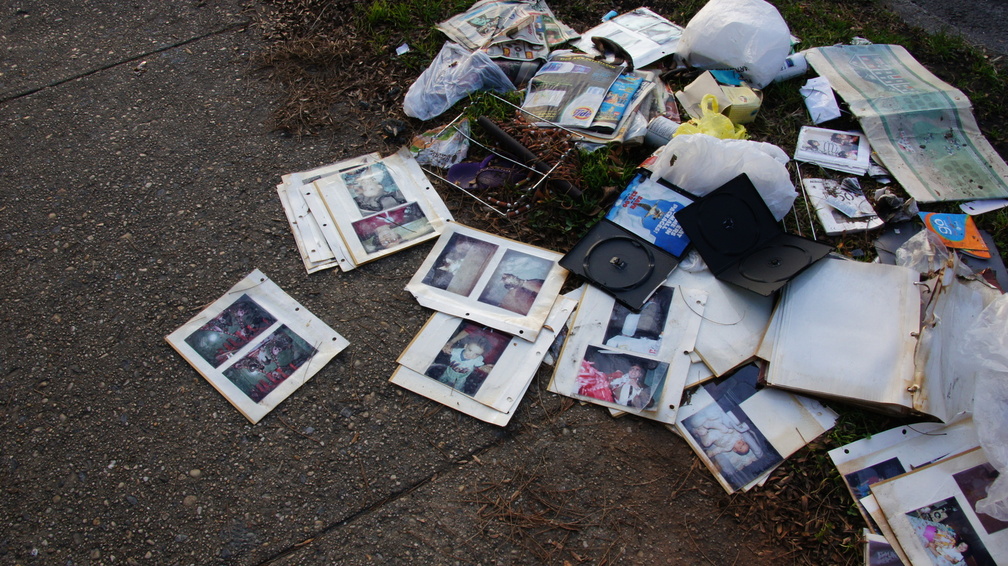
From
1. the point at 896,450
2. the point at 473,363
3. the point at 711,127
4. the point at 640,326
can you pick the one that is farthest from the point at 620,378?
the point at 711,127

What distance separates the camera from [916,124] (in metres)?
2.96

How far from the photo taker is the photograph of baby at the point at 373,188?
2.70 meters

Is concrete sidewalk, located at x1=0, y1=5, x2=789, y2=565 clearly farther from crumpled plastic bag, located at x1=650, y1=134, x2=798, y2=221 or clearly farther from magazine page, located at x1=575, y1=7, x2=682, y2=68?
magazine page, located at x1=575, y1=7, x2=682, y2=68

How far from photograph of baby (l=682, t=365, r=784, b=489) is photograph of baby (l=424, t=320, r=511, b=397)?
77cm

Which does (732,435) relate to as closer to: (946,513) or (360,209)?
(946,513)

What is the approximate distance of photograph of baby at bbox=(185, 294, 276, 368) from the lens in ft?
7.41

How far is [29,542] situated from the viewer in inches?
73.2

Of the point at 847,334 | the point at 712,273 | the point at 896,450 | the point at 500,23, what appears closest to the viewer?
the point at 896,450

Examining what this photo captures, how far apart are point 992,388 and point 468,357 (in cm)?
179

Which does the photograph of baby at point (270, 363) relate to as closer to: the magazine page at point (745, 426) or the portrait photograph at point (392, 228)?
the portrait photograph at point (392, 228)

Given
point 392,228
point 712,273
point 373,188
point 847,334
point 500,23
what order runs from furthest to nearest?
point 500,23
point 373,188
point 392,228
point 712,273
point 847,334

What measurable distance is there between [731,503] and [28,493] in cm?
238

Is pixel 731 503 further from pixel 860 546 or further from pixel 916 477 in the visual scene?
pixel 916 477

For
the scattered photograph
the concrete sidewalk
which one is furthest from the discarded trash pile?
the concrete sidewalk
